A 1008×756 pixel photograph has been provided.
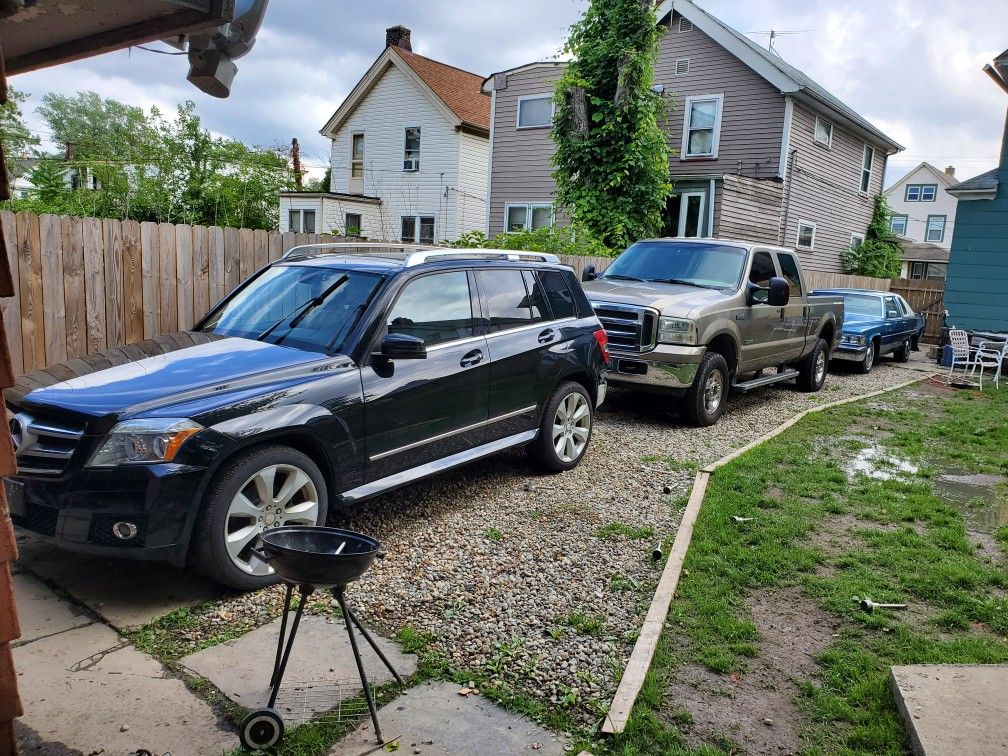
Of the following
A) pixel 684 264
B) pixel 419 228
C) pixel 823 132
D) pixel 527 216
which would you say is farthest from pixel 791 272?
pixel 419 228

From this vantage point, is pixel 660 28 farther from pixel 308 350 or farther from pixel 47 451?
pixel 47 451

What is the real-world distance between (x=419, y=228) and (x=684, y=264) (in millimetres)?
19501

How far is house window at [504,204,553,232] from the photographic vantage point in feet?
78.3

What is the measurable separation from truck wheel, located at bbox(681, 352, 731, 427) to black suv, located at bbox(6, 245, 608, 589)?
7.76 feet

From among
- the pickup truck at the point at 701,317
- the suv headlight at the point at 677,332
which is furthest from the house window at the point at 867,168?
the suv headlight at the point at 677,332

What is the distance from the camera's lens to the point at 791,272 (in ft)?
34.9

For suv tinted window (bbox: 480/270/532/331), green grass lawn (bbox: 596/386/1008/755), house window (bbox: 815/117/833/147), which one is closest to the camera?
green grass lawn (bbox: 596/386/1008/755)

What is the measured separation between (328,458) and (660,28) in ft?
55.6

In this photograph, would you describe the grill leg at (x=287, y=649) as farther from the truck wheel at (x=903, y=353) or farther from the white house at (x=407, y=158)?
the white house at (x=407, y=158)

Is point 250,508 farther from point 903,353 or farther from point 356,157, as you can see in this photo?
point 356,157

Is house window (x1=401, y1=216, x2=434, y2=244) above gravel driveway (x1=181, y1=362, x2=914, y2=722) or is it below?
above

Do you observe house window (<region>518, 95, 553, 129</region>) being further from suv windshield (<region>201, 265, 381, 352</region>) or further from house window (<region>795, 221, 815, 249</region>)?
suv windshield (<region>201, 265, 381, 352</region>)

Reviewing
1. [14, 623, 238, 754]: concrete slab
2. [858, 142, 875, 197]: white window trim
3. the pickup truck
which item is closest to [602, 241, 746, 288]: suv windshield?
the pickup truck

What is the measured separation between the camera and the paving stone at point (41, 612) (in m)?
3.65
